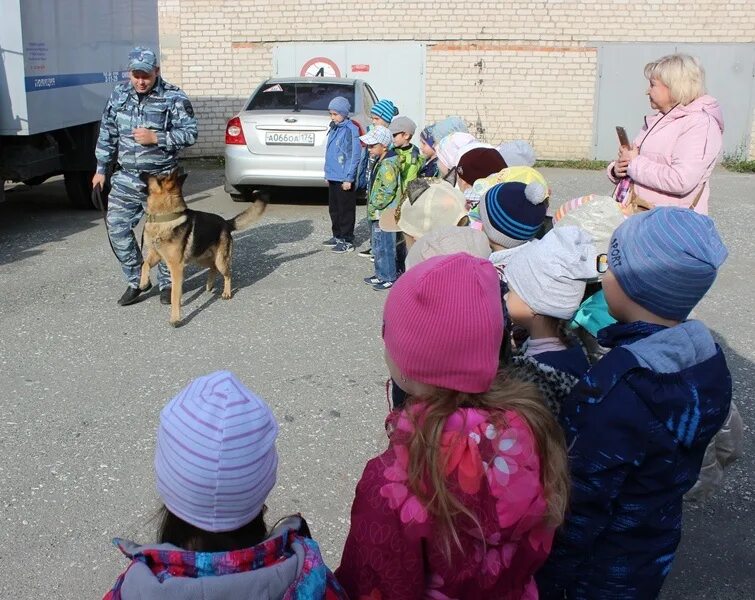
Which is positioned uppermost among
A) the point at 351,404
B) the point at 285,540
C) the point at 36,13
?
the point at 36,13

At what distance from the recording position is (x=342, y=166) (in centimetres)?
809

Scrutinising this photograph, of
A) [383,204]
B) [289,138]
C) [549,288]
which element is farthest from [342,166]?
[549,288]

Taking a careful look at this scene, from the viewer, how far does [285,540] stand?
1566 mm

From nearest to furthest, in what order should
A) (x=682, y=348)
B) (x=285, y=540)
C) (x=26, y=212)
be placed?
(x=285, y=540), (x=682, y=348), (x=26, y=212)

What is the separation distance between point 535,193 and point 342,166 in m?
4.93

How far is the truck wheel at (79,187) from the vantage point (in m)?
9.97

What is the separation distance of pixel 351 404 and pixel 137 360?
5.05 feet

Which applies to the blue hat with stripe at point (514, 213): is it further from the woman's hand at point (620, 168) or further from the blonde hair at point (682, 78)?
the blonde hair at point (682, 78)

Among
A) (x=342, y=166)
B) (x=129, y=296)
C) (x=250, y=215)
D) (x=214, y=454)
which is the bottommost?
(x=129, y=296)

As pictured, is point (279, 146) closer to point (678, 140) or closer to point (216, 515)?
point (678, 140)

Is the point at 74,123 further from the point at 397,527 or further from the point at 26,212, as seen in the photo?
the point at 397,527

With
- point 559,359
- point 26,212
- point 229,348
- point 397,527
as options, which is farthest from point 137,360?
point 26,212

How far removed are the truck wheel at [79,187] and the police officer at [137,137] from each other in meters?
3.95

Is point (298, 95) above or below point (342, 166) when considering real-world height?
above
